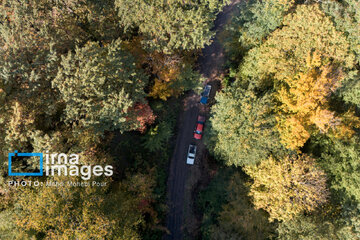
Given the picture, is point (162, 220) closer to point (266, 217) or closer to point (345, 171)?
point (266, 217)

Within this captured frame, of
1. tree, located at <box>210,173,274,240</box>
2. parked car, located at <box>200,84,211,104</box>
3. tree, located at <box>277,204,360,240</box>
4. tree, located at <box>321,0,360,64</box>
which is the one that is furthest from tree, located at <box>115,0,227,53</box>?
tree, located at <box>277,204,360,240</box>

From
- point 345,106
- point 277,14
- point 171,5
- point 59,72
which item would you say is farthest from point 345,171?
point 59,72

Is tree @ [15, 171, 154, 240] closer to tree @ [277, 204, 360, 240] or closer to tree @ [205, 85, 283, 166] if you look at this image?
tree @ [205, 85, 283, 166]

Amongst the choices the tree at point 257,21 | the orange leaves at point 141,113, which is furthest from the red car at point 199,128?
the tree at point 257,21

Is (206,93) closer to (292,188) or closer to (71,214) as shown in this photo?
(292,188)

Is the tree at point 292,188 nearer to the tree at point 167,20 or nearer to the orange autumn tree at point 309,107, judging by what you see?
the orange autumn tree at point 309,107

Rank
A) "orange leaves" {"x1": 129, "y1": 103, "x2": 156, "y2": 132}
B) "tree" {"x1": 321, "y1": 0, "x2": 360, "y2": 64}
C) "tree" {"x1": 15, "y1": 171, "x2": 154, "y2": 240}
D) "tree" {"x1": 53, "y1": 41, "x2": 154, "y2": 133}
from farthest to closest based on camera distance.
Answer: "orange leaves" {"x1": 129, "y1": 103, "x2": 156, "y2": 132}, "tree" {"x1": 321, "y1": 0, "x2": 360, "y2": 64}, "tree" {"x1": 53, "y1": 41, "x2": 154, "y2": 133}, "tree" {"x1": 15, "y1": 171, "x2": 154, "y2": 240}
